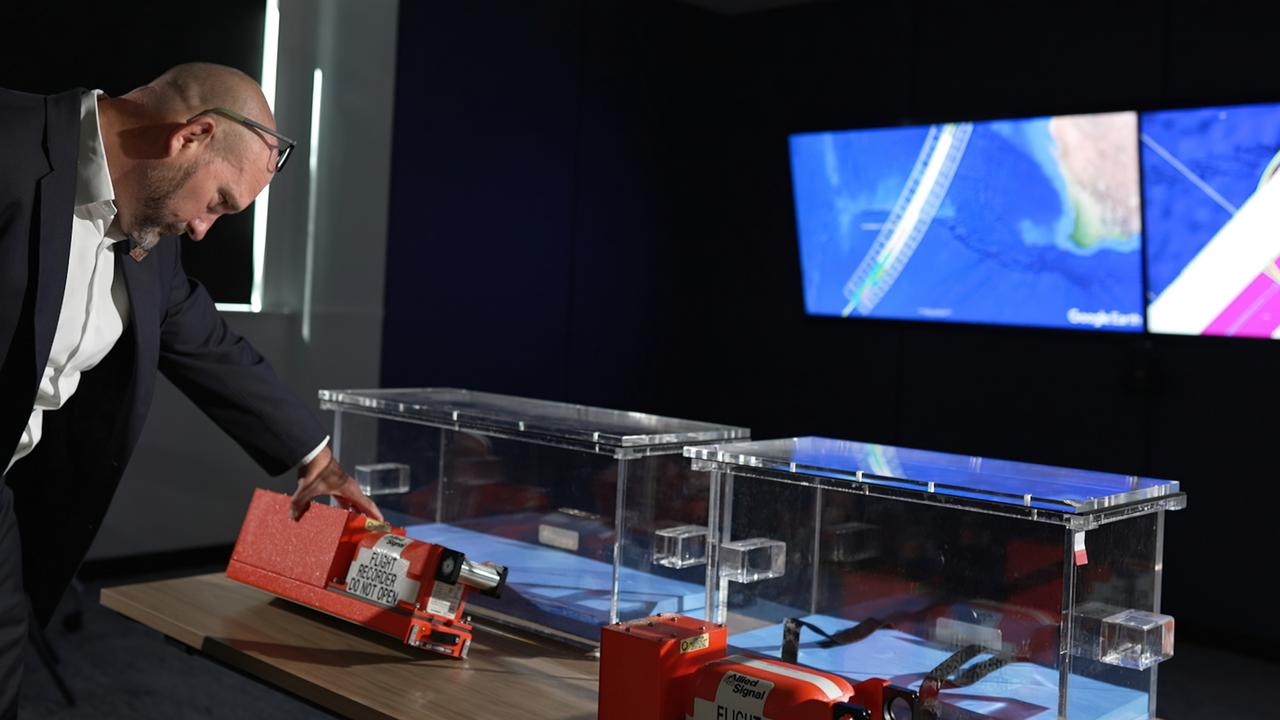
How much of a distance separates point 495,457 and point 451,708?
53 centimetres

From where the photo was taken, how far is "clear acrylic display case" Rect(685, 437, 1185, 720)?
4.39 ft

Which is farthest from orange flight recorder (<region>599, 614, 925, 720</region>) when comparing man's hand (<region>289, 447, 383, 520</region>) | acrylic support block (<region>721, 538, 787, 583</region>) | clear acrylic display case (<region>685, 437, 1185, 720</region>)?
man's hand (<region>289, 447, 383, 520</region>)

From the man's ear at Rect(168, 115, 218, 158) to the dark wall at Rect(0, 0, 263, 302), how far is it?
3.08 meters

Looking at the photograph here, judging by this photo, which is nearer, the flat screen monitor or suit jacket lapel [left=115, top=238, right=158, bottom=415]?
suit jacket lapel [left=115, top=238, right=158, bottom=415]

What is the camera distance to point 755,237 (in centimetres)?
590

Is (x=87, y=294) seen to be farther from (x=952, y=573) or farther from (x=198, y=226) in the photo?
(x=952, y=573)

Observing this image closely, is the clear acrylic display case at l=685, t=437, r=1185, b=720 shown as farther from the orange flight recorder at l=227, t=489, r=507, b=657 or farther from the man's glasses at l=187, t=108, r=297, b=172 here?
the man's glasses at l=187, t=108, r=297, b=172

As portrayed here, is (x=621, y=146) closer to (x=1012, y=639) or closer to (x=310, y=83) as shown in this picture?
(x=310, y=83)

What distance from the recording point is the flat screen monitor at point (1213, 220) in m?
4.10

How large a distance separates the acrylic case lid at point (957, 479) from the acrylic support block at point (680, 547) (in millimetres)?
130

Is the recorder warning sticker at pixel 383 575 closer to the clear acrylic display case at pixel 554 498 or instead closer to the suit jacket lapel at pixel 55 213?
the clear acrylic display case at pixel 554 498

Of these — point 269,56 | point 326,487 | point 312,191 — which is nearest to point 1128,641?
point 326,487

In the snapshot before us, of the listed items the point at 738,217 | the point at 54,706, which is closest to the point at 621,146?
the point at 738,217

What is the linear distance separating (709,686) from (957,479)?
0.42 metres
